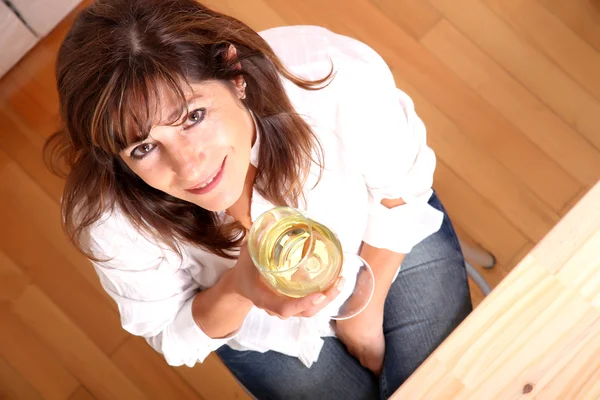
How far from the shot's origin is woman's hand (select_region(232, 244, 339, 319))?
0.92m

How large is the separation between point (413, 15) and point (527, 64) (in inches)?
14.9

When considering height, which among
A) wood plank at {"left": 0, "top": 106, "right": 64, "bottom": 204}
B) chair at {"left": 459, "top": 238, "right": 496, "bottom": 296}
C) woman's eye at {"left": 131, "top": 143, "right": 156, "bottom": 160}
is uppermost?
woman's eye at {"left": 131, "top": 143, "right": 156, "bottom": 160}

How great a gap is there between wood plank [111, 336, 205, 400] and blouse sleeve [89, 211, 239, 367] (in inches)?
24.7

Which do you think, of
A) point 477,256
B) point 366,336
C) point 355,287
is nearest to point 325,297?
point 355,287

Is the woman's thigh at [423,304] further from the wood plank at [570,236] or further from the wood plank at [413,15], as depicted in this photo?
the wood plank at [413,15]

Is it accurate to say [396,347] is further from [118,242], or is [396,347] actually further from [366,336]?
[118,242]

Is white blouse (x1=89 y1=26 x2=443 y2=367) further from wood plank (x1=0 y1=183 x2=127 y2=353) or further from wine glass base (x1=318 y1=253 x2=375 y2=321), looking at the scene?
wood plank (x1=0 y1=183 x2=127 y2=353)

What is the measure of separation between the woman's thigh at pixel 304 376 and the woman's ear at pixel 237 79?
22.7 inches

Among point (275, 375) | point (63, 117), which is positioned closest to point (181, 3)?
point (63, 117)

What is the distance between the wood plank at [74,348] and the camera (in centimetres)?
189

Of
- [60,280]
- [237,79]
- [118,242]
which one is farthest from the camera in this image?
[60,280]

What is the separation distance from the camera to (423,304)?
4.36 ft

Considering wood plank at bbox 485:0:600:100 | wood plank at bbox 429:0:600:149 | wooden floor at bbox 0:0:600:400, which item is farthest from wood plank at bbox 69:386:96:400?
wood plank at bbox 485:0:600:100

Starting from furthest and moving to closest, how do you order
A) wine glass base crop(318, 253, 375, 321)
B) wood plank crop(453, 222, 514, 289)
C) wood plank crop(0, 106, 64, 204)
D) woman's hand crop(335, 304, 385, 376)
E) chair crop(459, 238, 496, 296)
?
wood plank crop(0, 106, 64, 204) < wood plank crop(453, 222, 514, 289) < chair crop(459, 238, 496, 296) < woman's hand crop(335, 304, 385, 376) < wine glass base crop(318, 253, 375, 321)
